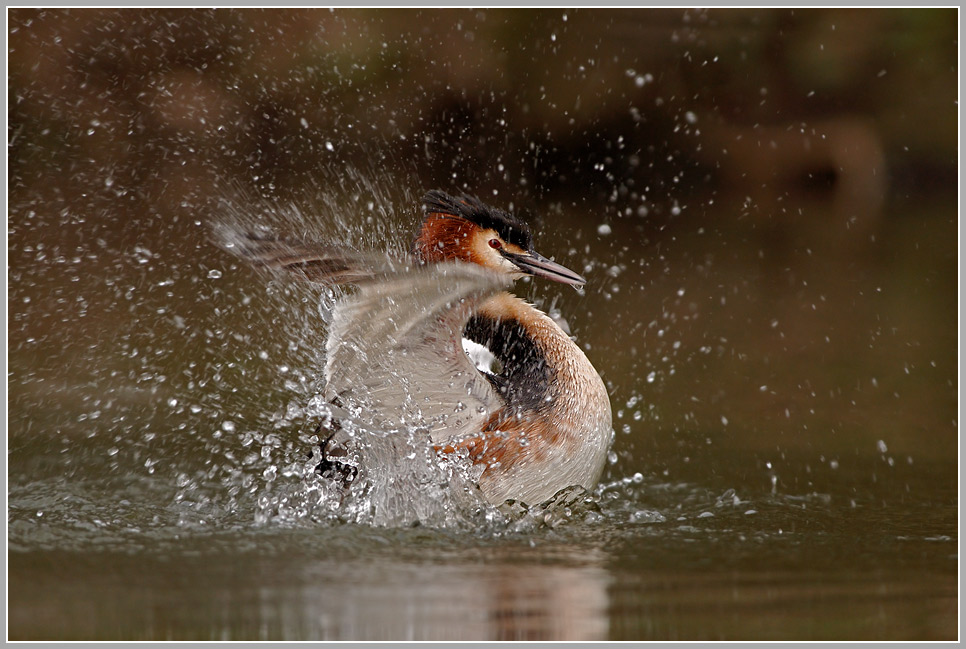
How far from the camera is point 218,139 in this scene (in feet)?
28.3

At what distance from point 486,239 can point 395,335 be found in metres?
0.61

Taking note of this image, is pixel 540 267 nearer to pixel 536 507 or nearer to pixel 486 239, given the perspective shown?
pixel 486 239

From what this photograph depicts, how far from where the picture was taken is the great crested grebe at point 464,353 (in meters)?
3.80

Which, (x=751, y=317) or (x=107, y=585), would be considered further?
(x=751, y=317)

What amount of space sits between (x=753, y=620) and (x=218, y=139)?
683cm

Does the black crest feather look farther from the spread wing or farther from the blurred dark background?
the blurred dark background

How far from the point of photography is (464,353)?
3.92m

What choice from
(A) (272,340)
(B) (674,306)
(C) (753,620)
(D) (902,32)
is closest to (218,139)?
(A) (272,340)

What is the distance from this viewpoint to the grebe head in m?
4.19

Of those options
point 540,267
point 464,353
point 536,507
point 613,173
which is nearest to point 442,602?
point 536,507

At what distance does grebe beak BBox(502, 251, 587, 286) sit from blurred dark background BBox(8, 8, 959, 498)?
33.0 inches

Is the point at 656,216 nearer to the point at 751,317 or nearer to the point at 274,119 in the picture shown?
the point at 751,317

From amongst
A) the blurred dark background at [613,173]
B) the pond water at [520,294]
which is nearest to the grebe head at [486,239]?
the pond water at [520,294]

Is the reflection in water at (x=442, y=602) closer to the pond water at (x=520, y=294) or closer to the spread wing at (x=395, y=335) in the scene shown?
the pond water at (x=520, y=294)
